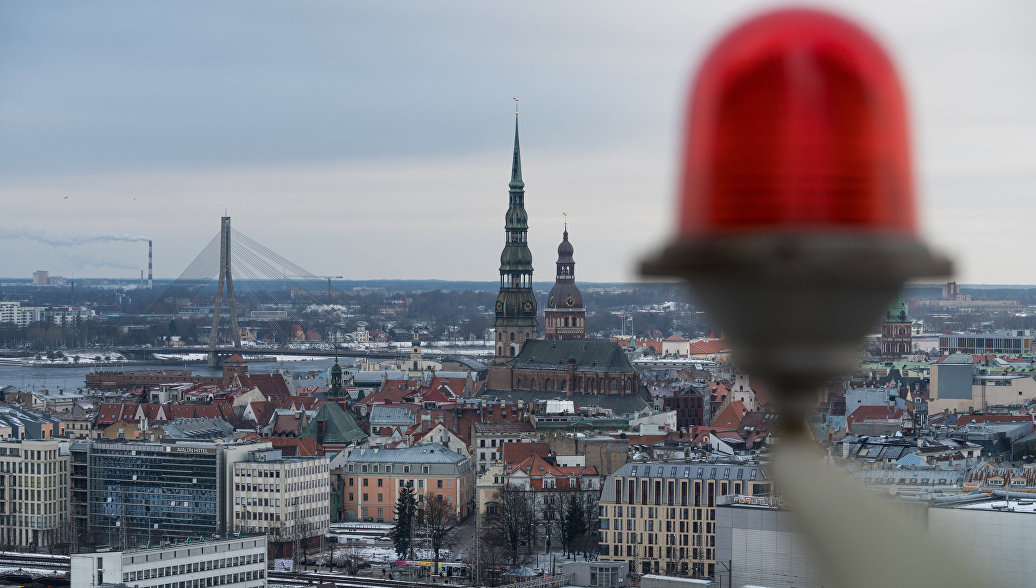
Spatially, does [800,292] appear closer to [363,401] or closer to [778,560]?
[778,560]

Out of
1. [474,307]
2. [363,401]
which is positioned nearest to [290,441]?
[363,401]

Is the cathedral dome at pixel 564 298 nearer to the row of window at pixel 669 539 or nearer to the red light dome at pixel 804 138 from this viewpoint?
the row of window at pixel 669 539

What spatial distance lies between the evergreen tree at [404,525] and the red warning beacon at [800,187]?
31818 mm

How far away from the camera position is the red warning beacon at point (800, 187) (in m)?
1.25

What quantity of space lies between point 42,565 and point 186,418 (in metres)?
15.2

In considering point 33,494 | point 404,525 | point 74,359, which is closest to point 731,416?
point 404,525

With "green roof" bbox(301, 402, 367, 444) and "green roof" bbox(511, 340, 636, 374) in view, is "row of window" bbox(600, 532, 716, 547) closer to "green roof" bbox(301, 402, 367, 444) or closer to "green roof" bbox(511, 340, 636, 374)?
"green roof" bbox(301, 402, 367, 444)

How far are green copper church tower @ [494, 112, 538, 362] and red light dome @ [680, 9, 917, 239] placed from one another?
57.6m

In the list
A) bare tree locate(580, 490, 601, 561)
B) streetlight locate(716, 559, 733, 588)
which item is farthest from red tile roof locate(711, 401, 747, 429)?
streetlight locate(716, 559, 733, 588)

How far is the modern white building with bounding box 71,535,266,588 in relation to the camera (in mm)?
25609

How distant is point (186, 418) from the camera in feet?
155

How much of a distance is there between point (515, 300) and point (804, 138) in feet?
192

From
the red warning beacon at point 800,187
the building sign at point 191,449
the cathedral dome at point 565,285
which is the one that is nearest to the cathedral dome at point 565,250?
the cathedral dome at point 565,285

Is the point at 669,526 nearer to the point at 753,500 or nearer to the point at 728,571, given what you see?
the point at 753,500
